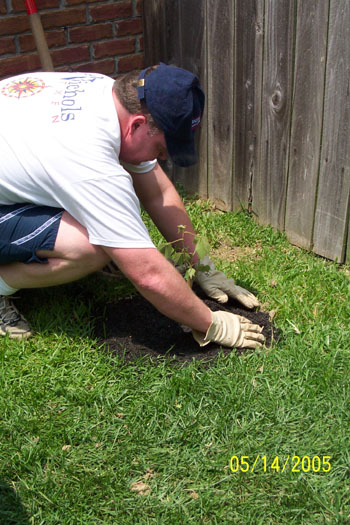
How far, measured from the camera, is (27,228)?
268cm

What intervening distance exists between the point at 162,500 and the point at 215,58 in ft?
9.19

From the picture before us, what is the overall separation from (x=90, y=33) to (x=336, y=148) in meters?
2.07

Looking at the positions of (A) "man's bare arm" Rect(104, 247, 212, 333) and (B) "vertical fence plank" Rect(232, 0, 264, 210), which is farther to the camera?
(B) "vertical fence plank" Rect(232, 0, 264, 210)

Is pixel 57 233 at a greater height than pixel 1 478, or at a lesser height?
greater

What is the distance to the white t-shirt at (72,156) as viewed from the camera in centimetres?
235

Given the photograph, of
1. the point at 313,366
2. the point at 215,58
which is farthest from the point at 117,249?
the point at 215,58

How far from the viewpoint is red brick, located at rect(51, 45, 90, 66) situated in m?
4.18

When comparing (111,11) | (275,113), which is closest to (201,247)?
(275,113)

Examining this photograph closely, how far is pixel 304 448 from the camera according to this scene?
90.4 inches

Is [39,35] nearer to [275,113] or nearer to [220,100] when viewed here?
[220,100]

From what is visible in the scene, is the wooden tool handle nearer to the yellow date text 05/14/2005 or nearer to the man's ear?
the man's ear

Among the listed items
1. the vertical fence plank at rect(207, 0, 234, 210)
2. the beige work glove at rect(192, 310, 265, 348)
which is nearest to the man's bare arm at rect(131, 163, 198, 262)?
the beige work glove at rect(192, 310, 265, 348)

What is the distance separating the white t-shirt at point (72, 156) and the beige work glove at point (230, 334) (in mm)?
567

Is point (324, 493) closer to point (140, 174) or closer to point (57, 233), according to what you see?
point (57, 233)
